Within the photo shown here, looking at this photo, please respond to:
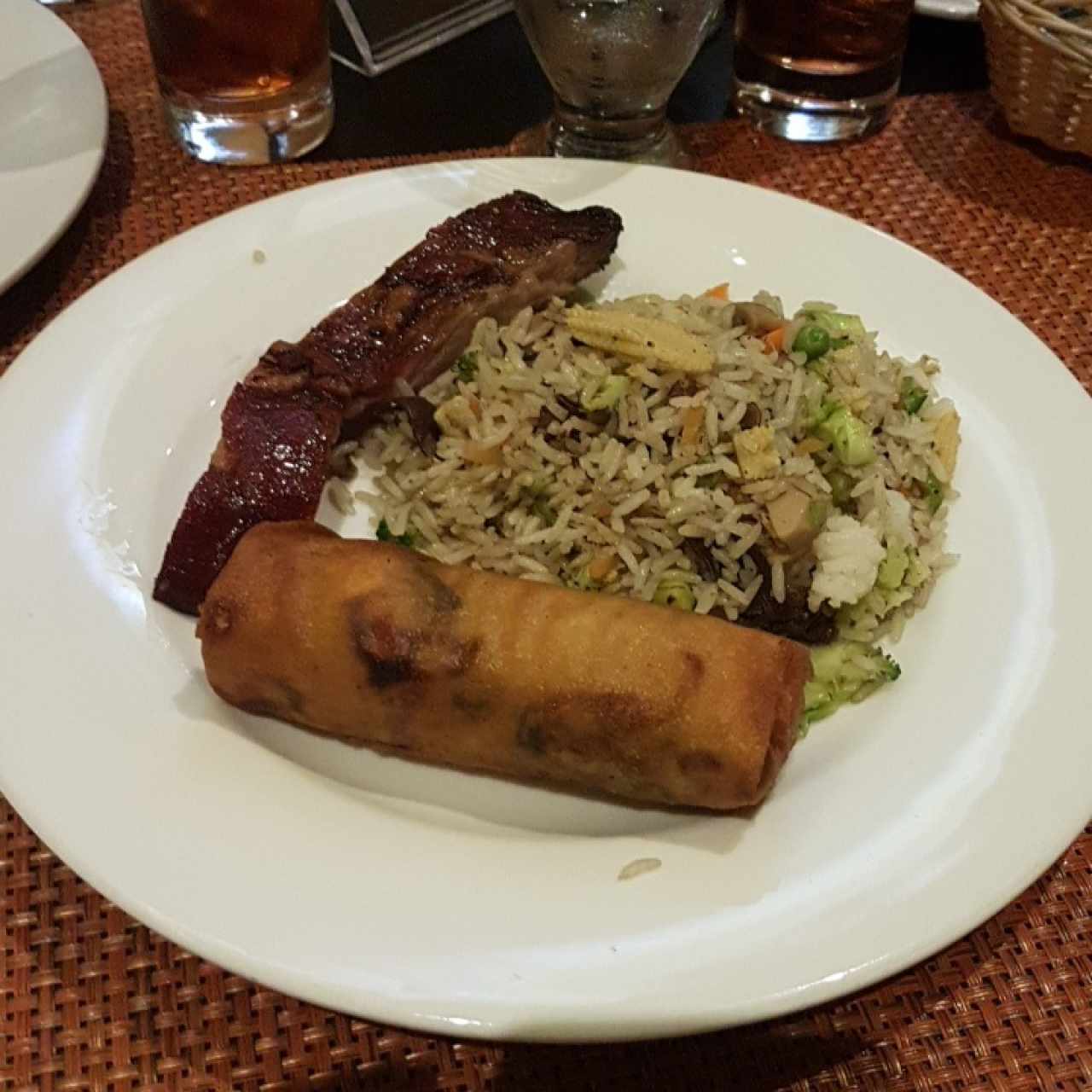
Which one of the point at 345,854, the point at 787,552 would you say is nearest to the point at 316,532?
the point at 345,854

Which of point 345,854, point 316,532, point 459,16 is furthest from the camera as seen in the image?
point 459,16

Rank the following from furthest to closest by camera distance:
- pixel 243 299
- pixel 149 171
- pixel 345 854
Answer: pixel 149 171 < pixel 243 299 < pixel 345 854

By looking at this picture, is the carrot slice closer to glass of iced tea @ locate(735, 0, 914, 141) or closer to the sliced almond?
the sliced almond

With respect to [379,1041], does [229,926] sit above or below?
above

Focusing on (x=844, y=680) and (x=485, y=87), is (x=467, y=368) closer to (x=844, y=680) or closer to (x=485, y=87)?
(x=844, y=680)

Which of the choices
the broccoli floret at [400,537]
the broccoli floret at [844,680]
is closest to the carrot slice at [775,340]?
the broccoli floret at [844,680]

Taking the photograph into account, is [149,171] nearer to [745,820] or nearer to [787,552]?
[787,552]
